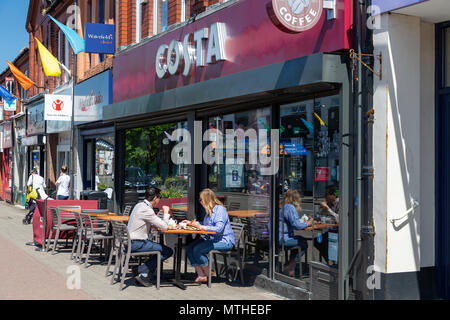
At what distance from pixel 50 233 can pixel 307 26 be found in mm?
7692

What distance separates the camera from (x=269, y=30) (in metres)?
8.88

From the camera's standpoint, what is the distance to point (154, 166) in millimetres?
14055

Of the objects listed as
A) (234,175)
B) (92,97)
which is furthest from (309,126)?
(92,97)

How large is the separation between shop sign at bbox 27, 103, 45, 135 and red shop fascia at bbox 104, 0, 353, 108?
37.7 feet

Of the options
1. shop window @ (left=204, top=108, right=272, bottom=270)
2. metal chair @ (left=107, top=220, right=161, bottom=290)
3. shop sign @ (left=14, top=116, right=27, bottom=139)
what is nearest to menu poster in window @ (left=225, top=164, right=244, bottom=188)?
shop window @ (left=204, top=108, right=272, bottom=270)

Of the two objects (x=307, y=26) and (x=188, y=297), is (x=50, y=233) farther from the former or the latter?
(x=307, y=26)

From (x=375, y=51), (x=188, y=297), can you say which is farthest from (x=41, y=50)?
(x=375, y=51)

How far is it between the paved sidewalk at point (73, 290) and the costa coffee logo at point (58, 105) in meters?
7.52

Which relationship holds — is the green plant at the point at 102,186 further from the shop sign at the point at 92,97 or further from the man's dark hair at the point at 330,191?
the man's dark hair at the point at 330,191

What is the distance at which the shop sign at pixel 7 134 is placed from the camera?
3392cm

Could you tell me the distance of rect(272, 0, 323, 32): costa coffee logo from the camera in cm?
750

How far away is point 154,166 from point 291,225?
609cm

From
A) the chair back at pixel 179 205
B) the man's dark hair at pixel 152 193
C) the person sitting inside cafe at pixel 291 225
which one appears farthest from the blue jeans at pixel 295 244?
the chair back at pixel 179 205

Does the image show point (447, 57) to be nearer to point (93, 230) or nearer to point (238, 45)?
point (238, 45)
